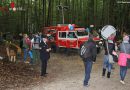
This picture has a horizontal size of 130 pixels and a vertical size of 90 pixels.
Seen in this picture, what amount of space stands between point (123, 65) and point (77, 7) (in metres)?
31.3

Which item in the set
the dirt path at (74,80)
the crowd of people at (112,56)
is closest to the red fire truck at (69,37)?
the dirt path at (74,80)

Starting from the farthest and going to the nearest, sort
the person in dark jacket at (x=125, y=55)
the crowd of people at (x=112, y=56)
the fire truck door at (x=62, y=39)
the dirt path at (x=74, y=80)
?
1. the fire truck door at (x=62, y=39)
2. the person in dark jacket at (x=125, y=55)
3. the dirt path at (x=74, y=80)
4. the crowd of people at (x=112, y=56)

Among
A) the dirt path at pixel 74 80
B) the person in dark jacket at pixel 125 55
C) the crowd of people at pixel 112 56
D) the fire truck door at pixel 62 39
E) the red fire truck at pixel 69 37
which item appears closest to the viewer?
the crowd of people at pixel 112 56

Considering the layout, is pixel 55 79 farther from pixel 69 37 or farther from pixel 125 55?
pixel 69 37

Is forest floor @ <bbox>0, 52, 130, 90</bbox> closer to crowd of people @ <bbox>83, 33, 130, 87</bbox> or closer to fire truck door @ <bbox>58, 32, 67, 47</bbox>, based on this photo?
crowd of people @ <bbox>83, 33, 130, 87</bbox>

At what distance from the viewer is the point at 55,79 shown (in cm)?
1453

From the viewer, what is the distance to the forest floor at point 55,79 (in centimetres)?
1279

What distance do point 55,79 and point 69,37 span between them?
34.5 ft

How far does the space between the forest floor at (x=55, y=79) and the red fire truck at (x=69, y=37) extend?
239 inches

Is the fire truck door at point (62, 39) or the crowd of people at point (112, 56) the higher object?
the crowd of people at point (112, 56)

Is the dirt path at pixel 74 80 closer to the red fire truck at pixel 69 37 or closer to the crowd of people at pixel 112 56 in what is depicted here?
the crowd of people at pixel 112 56

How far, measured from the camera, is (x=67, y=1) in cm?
4147

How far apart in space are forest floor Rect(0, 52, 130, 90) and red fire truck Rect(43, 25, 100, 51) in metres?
6.08

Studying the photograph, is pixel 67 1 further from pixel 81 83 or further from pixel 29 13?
pixel 81 83
